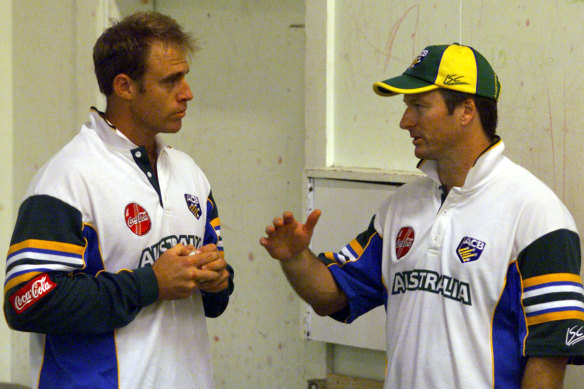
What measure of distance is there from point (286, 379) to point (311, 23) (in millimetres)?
1555

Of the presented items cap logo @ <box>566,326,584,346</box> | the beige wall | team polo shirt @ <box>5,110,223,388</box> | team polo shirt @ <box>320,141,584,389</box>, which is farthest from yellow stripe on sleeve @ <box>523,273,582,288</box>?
the beige wall

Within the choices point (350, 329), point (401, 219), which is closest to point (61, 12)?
point (350, 329)

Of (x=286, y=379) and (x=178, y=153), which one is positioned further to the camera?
(x=286, y=379)

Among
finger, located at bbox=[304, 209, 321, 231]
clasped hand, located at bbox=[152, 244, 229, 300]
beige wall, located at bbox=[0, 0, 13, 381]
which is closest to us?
clasped hand, located at bbox=[152, 244, 229, 300]

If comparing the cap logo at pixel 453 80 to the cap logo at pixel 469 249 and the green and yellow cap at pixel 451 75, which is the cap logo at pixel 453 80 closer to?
the green and yellow cap at pixel 451 75

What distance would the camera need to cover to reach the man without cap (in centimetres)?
177

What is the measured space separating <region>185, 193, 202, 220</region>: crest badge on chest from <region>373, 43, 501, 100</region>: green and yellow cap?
59 cm

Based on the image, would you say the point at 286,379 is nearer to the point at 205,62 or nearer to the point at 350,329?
the point at 350,329

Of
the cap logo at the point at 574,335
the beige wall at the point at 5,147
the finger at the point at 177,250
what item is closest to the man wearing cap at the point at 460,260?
the cap logo at the point at 574,335

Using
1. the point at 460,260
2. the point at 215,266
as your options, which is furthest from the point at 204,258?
the point at 460,260

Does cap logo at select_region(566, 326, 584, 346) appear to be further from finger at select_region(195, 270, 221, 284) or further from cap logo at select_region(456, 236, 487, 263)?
finger at select_region(195, 270, 221, 284)

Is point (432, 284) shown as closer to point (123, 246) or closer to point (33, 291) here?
point (123, 246)

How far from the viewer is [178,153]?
217 cm

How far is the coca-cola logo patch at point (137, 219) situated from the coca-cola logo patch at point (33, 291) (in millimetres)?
239
